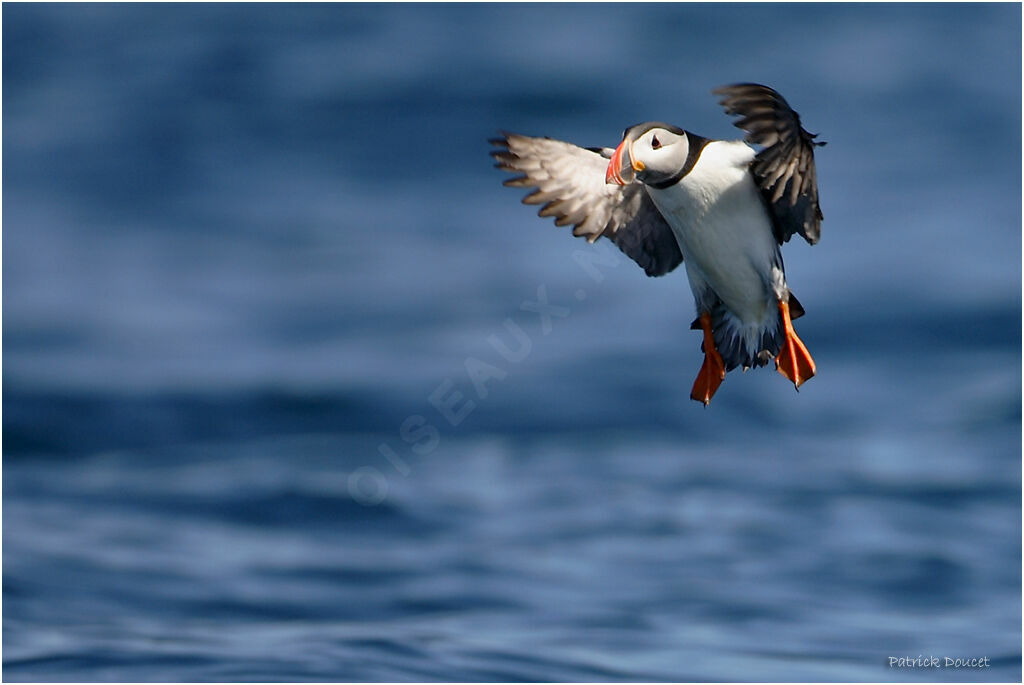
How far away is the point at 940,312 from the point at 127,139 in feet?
101

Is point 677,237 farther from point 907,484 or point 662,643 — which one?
point 907,484

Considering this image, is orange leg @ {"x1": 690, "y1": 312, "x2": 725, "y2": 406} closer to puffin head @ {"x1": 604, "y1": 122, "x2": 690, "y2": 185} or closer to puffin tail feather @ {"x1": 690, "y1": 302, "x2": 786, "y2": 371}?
puffin tail feather @ {"x1": 690, "y1": 302, "x2": 786, "y2": 371}

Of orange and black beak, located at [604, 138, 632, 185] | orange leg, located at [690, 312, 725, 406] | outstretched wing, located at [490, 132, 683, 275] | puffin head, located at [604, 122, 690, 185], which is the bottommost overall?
orange leg, located at [690, 312, 725, 406]

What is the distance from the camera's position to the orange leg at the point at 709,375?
6.44 meters

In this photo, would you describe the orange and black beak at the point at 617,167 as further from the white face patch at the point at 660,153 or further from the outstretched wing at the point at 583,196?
the outstretched wing at the point at 583,196

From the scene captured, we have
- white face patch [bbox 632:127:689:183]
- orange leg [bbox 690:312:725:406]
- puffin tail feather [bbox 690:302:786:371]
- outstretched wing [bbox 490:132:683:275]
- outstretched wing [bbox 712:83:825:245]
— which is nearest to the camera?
white face patch [bbox 632:127:689:183]

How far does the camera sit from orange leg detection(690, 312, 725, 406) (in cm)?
644

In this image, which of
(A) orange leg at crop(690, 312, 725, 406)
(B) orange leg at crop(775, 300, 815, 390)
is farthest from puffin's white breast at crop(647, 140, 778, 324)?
(A) orange leg at crop(690, 312, 725, 406)

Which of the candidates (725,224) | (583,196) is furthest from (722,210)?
(583,196)

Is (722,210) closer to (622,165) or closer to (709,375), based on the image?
(709,375)

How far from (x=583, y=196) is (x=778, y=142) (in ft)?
4.17

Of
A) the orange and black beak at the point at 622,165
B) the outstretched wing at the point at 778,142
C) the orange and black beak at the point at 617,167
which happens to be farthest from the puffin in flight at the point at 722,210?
the orange and black beak at the point at 617,167

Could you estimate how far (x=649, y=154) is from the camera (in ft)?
20.1

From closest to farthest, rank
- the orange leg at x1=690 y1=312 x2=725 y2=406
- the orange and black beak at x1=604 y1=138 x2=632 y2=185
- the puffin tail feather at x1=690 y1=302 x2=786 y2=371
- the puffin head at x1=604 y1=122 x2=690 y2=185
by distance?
the orange and black beak at x1=604 y1=138 x2=632 y2=185 → the puffin head at x1=604 y1=122 x2=690 y2=185 → the orange leg at x1=690 y1=312 x2=725 y2=406 → the puffin tail feather at x1=690 y1=302 x2=786 y2=371
